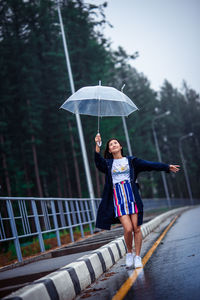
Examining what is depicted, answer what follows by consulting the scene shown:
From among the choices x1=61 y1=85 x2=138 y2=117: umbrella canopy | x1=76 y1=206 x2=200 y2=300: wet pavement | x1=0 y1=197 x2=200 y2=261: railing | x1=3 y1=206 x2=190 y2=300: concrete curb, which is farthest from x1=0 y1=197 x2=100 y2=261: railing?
x1=76 y1=206 x2=200 y2=300: wet pavement

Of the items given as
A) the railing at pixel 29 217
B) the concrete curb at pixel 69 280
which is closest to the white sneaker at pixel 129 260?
the concrete curb at pixel 69 280

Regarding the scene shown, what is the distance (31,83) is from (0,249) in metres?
28.0

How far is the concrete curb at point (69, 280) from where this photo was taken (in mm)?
4590

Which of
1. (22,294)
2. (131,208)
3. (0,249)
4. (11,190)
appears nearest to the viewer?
(22,294)

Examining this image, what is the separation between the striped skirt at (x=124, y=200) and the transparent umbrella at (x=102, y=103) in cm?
156

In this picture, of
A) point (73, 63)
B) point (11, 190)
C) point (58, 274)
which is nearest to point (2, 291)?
point (58, 274)

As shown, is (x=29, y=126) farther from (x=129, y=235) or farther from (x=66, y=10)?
(x=129, y=235)

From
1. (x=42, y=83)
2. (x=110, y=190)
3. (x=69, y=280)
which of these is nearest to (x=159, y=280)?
(x=69, y=280)

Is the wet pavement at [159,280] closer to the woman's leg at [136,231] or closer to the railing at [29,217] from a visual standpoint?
the woman's leg at [136,231]

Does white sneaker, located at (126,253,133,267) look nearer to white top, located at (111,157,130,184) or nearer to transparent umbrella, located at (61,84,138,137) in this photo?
white top, located at (111,157,130,184)

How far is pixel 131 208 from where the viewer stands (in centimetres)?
693

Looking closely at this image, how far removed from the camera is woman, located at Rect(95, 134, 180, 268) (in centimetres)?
695

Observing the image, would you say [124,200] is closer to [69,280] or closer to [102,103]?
[69,280]

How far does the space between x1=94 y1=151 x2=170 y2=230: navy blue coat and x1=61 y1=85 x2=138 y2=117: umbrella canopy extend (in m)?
1.19
